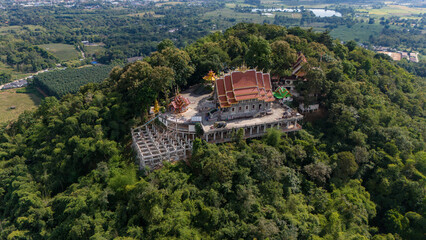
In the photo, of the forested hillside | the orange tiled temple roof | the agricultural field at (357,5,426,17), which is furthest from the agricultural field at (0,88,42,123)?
the agricultural field at (357,5,426,17)

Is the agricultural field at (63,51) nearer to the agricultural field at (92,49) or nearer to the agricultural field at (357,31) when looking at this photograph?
the agricultural field at (92,49)

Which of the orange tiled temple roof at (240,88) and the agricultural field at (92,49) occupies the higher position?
the orange tiled temple roof at (240,88)

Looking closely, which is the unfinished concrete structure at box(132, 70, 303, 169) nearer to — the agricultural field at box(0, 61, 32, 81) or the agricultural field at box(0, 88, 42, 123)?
the agricultural field at box(0, 88, 42, 123)

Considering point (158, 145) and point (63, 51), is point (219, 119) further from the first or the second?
point (63, 51)

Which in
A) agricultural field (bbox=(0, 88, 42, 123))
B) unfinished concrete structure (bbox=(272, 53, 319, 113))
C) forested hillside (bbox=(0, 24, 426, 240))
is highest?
unfinished concrete structure (bbox=(272, 53, 319, 113))

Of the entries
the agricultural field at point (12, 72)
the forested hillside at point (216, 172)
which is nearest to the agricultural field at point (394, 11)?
the forested hillside at point (216, 172)
